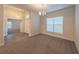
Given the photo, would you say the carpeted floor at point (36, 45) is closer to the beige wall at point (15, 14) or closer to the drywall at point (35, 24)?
the drywall at point (35, 24)

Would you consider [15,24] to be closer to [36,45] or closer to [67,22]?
[36,45]

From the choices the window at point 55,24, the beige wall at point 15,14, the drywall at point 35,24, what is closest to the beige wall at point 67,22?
the window at point 55,24

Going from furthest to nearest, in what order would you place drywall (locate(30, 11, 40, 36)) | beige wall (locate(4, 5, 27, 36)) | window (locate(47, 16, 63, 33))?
drywall (locate(30, 11, 40, 36)) → window (locate(47, 16, 63, 33)) → beige wall (locate(4, 5, 27, 36))

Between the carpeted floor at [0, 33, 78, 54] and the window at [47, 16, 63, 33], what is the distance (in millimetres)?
232

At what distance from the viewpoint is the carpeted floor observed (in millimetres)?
2035

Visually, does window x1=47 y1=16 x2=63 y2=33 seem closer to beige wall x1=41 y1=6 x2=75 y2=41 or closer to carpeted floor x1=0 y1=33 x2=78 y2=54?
beige wall x1=41 y1=6 x2=75 y2=41

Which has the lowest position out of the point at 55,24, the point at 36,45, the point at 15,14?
the point at 36,45

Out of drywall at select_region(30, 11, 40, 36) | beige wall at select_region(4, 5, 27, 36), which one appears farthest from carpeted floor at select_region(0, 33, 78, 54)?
beige wall at select_region(4, 5, 27, 36)

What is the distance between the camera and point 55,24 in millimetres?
2176

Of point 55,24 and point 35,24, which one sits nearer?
point 55,24

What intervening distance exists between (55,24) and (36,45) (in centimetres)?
70

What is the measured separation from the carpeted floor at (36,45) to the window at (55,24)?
0.23 metres

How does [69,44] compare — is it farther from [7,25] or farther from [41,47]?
[7,25]

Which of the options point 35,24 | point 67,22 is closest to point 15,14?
point 35,24
